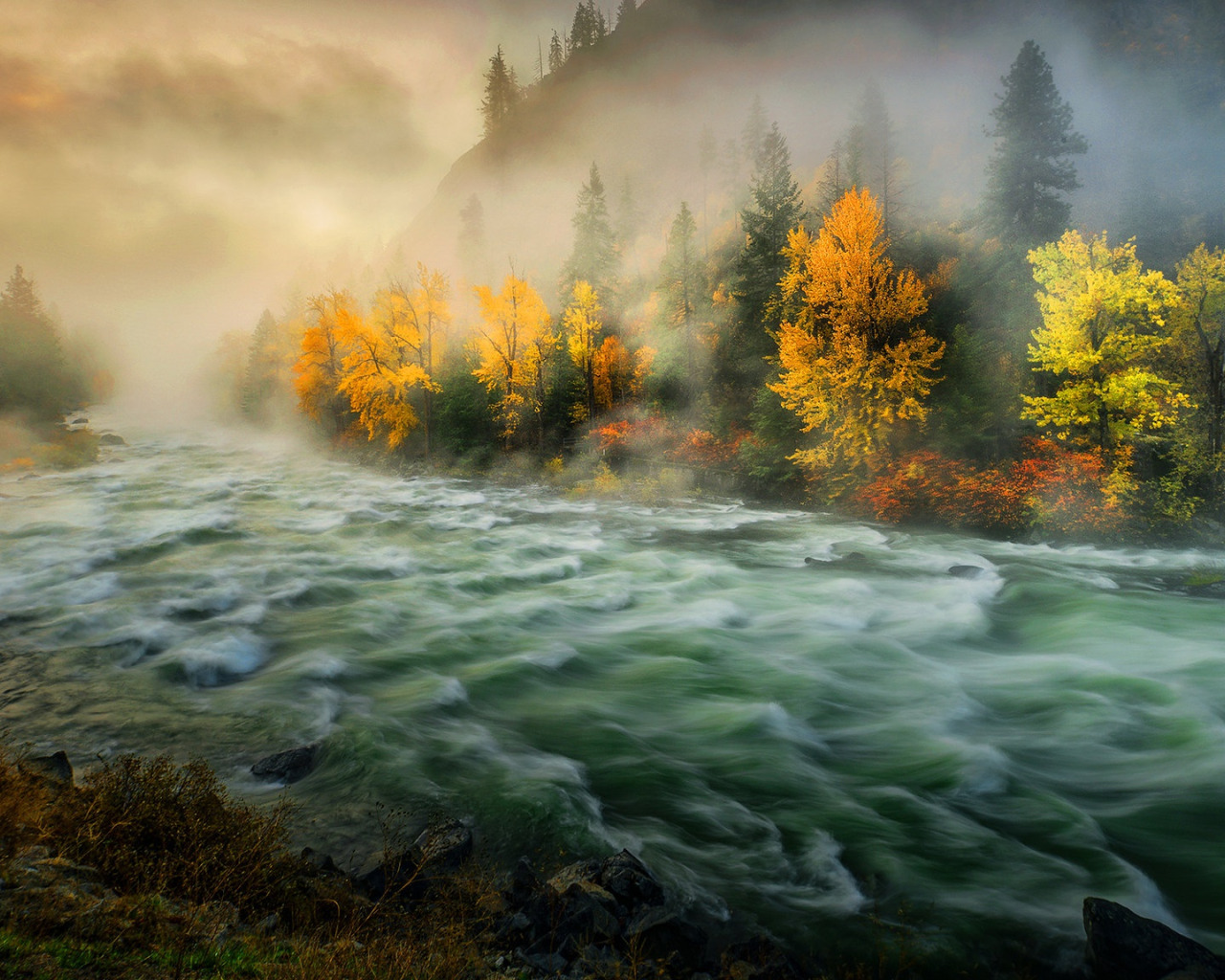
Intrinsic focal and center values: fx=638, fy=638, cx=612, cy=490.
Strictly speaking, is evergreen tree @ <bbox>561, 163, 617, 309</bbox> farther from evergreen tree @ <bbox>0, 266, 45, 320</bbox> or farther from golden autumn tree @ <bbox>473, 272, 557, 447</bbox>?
evergreen tree @ <bbox>0, 266, 45, 320</bbox>

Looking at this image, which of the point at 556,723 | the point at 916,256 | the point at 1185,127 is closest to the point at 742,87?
the point at 1185,127

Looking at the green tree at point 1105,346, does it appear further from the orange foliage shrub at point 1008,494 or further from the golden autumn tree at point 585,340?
the golden autumn tree at point 585,340

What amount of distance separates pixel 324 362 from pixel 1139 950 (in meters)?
49.9

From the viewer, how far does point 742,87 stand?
192 meters

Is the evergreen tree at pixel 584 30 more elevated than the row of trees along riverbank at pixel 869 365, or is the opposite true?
the evergreen tree at pixel 584 30

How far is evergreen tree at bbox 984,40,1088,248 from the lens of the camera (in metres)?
40.1

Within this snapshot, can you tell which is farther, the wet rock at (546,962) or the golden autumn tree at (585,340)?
the golden autumn tree at (585,340)

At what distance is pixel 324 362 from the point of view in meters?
46.0

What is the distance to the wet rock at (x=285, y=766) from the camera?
6.36 m

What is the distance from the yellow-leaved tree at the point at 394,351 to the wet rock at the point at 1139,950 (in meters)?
37.8

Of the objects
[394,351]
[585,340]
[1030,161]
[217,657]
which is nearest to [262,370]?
[394,351]

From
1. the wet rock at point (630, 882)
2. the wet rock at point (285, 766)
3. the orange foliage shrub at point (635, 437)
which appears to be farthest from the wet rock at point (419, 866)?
the orange foliage shrub at point (635, 437)

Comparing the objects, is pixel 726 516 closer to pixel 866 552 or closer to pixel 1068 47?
pixel 866 552

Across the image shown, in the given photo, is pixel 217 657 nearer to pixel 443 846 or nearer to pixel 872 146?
pixel 443 846
